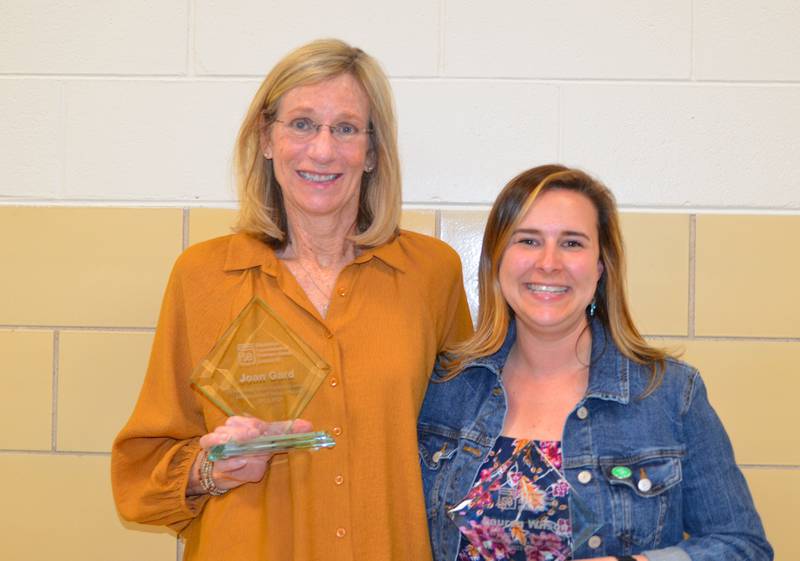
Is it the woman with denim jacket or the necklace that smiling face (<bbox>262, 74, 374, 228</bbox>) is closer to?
the necklace

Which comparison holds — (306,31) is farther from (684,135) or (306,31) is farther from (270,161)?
(684,135)

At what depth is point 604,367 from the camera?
155cm

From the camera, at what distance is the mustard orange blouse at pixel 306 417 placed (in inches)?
58.7

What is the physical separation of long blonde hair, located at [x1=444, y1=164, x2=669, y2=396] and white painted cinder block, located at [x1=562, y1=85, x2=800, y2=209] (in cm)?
46

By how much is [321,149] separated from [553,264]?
18.3 inches

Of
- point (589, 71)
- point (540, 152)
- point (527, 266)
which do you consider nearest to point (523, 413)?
point (527, 266)

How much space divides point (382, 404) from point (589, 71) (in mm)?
1005

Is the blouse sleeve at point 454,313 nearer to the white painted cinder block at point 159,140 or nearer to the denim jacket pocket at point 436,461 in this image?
the denim jacket pocket at point 436,461

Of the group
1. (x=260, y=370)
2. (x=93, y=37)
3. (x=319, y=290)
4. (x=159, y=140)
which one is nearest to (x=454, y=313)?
(x=319, y=290)

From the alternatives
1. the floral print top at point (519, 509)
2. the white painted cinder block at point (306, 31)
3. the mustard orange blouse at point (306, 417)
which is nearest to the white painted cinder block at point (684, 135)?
the white painted cinder block at point (306, 31)

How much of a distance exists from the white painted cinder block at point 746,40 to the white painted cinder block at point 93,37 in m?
1.25

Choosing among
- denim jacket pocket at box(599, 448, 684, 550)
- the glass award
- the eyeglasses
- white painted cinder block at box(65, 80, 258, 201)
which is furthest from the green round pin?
white painted cinder block at box(65, 80, 258, 201)

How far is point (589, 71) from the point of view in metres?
2.04

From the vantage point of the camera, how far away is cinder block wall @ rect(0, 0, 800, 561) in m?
2.03
